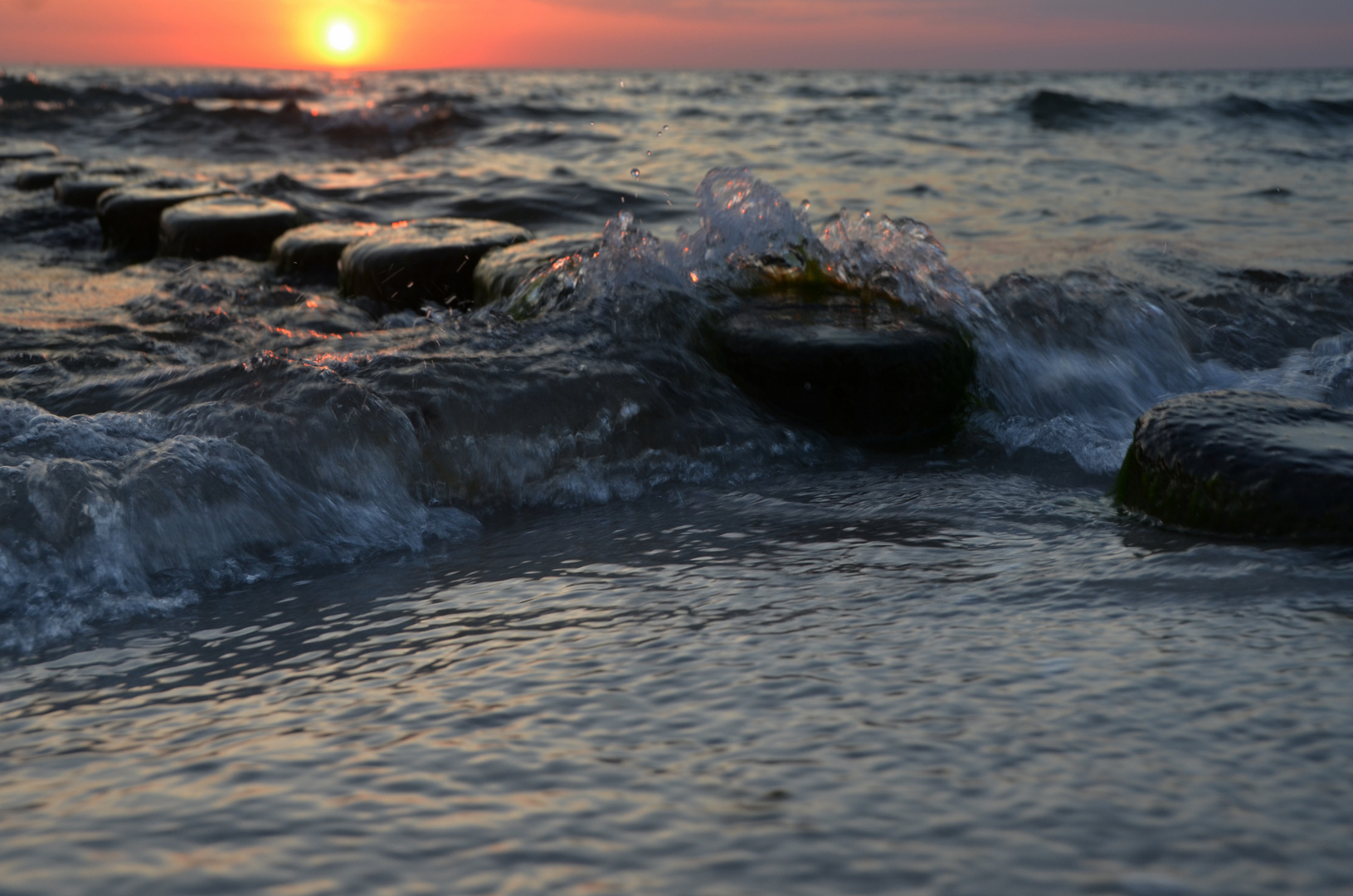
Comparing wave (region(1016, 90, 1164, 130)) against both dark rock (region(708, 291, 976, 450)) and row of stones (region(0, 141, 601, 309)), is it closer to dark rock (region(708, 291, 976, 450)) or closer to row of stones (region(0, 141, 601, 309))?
row of stones (region(0, 141, 601, 309))

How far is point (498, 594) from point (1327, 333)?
13.7 feet

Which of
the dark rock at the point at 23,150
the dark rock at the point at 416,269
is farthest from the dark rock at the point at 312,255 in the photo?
the dark rock at the point at 23,150

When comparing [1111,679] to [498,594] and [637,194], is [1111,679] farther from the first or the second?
[637,194]

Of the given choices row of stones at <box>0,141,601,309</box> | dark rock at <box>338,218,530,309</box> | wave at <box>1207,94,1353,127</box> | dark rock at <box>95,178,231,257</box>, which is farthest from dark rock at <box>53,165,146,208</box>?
wave at <box>1207,94,1353,127</box>

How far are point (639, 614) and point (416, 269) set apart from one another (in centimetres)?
342

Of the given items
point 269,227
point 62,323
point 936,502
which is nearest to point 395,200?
point 269,227

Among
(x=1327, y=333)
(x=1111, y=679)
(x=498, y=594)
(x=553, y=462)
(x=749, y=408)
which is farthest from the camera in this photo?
(x=1327, y=333)

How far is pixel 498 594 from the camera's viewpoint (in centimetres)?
191

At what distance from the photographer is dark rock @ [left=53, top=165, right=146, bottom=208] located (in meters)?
7.66

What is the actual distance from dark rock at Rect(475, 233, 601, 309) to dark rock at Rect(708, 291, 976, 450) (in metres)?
1.28

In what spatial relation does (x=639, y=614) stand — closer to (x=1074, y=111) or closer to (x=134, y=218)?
(x=134, y=218)

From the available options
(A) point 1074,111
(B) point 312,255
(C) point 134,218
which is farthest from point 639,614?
(A) point 1074,111

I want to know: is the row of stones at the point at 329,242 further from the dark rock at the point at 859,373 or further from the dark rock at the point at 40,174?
the dark rock at the point at 40,174

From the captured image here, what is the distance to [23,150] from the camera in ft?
39.3
